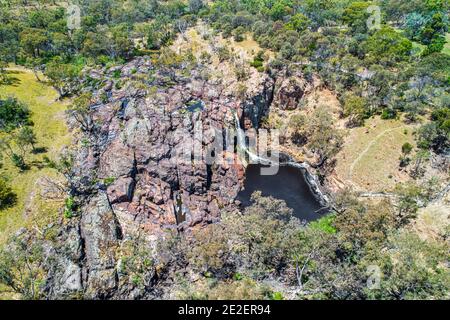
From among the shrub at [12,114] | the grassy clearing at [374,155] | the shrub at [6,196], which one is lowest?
the grassy clearing at [374,155]

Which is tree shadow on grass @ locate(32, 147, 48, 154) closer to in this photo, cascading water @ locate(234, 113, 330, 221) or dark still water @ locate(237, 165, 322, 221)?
dark still water @ locate(237, 165, 322, 221)

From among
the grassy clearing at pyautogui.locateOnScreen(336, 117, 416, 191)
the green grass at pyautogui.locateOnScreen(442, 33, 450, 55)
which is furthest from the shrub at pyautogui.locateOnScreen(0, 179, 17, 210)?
the green grass at pyautogui.locateOnScreen(442, 33, 450, 55)

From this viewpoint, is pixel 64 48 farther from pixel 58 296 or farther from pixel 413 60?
pixel 413 60

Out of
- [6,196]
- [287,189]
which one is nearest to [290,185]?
[287,189]

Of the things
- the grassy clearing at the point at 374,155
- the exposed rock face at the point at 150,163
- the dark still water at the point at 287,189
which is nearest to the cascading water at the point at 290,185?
the dark still water at the point at 287,189

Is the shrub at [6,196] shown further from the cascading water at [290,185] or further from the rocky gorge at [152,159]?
the cascading water at [290,185]

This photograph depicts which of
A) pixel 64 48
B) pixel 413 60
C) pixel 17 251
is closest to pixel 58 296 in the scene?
pixel 17 251
